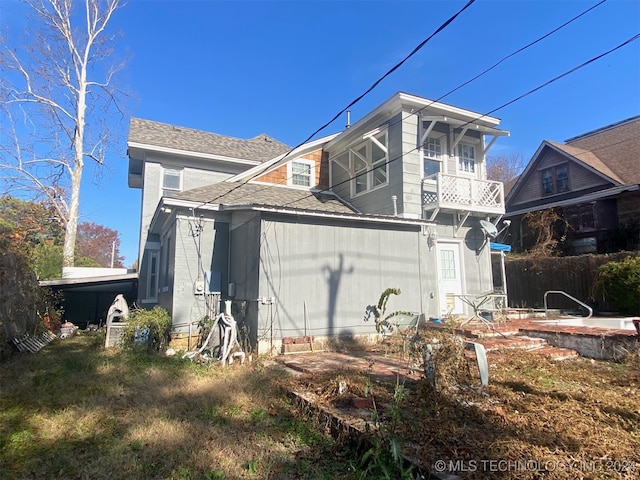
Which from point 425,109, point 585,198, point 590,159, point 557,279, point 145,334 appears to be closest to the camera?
point 145,334

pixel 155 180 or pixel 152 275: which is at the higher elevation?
pixel 155 180

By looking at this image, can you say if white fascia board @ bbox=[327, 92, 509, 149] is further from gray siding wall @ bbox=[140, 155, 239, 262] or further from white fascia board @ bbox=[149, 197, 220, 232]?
gray siding wall @ bbox=[140, 155, 239, 262]

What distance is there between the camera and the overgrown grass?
11.0 ft

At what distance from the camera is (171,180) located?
14.6 m

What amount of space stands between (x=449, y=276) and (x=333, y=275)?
4.48m

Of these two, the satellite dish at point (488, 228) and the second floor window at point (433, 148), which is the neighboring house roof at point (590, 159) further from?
the second floor window at point (433, 148)

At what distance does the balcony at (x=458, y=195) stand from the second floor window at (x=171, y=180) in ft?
30.1

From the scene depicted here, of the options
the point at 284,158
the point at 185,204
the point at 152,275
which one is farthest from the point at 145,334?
the point at 284,158

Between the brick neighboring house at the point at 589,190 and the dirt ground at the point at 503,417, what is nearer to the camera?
the dirt ground at the point at 503,417

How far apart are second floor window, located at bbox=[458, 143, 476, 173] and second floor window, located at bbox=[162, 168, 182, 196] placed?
10304 millimetres

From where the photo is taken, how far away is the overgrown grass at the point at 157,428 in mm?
3367

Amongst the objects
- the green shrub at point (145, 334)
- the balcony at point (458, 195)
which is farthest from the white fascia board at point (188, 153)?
the balcony at point (458, 195)

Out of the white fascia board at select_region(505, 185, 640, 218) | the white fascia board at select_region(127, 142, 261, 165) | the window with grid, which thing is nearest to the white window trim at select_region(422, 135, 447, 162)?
the window with grid

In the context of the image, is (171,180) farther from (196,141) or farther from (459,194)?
(459,194)
